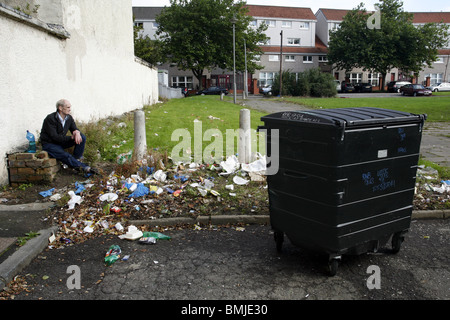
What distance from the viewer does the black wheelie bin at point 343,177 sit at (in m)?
3.56

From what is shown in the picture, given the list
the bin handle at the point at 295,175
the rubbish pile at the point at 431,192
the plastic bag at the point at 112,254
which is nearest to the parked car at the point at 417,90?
the rubbish pile at the point at 431,192

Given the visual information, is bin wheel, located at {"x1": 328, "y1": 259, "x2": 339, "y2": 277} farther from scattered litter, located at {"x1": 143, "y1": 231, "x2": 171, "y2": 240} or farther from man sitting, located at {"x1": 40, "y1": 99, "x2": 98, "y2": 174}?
man sitting, located at {"x1": 40, "y1": 99, "x2": 98, "y2": 174}

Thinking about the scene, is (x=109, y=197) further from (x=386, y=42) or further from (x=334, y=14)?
(x=334, y=14)

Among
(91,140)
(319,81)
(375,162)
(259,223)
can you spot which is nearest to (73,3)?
(91,140)

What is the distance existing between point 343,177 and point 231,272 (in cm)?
148

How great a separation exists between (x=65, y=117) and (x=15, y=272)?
3655mm

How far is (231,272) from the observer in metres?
3.91

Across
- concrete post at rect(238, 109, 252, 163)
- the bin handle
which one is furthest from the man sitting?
the bin handle

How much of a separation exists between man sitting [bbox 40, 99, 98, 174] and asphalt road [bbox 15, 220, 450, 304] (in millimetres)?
2410

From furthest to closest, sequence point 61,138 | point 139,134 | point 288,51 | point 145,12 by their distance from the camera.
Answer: point 145,12 → point 288,51 → point 139,134 → point 61,138

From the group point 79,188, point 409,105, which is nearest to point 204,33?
point 409,105

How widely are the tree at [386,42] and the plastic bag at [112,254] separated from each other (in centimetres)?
4957

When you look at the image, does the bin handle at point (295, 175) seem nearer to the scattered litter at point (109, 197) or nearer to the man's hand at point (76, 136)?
the scattered litter at point (109, 197)
